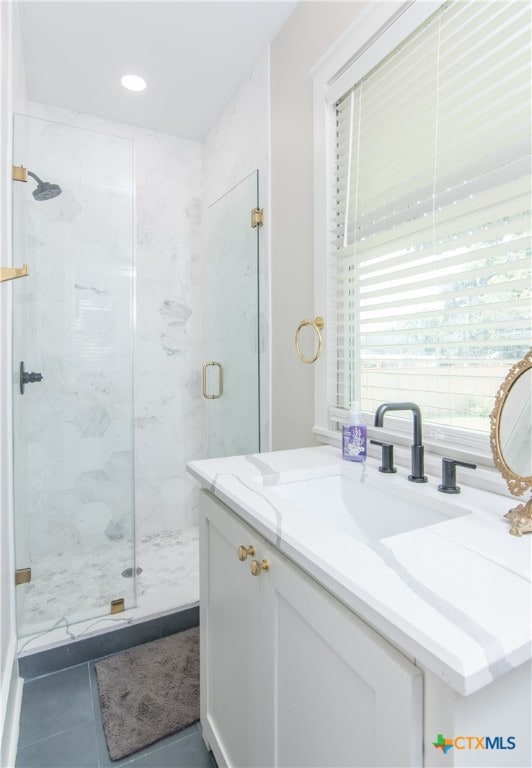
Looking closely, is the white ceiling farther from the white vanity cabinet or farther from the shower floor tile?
the shower floor tile

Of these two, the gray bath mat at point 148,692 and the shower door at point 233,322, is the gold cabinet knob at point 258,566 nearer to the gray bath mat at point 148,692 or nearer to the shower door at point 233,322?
the gray bath mat at point 148,692

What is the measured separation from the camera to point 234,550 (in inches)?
38.1

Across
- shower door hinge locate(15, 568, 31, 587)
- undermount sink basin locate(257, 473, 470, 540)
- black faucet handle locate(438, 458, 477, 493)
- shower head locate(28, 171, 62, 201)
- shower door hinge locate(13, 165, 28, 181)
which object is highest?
shower head locate(28, 171, 62, 201)

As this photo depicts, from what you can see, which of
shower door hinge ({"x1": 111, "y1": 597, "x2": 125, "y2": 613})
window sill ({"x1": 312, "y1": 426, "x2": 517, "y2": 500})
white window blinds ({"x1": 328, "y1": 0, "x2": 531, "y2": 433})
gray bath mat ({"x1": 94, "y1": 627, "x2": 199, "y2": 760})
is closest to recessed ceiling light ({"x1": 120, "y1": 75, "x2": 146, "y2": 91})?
white window blinds ({"x1": 328, "y1": 0, "x2": 531, "y2": 433})

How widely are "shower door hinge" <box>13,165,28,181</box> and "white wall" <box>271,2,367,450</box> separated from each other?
3.47ft

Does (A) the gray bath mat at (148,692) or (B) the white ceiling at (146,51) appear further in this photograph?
(B) the white ceiling at (146,51)

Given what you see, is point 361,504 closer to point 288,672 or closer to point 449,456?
point 449,456

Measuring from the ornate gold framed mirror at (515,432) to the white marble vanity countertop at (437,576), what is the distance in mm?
74

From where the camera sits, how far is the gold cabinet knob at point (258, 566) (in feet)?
2.58

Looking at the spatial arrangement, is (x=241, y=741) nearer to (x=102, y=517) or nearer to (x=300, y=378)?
(x=300, y=378)

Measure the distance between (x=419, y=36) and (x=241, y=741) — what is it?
1.87 meters

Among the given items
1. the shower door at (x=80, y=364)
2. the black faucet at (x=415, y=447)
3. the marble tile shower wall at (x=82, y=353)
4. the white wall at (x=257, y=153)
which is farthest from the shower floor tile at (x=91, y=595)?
the black faucet at (x=415, y=447)

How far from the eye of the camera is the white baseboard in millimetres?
1148

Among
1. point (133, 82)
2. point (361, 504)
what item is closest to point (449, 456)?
point (361, 504)
